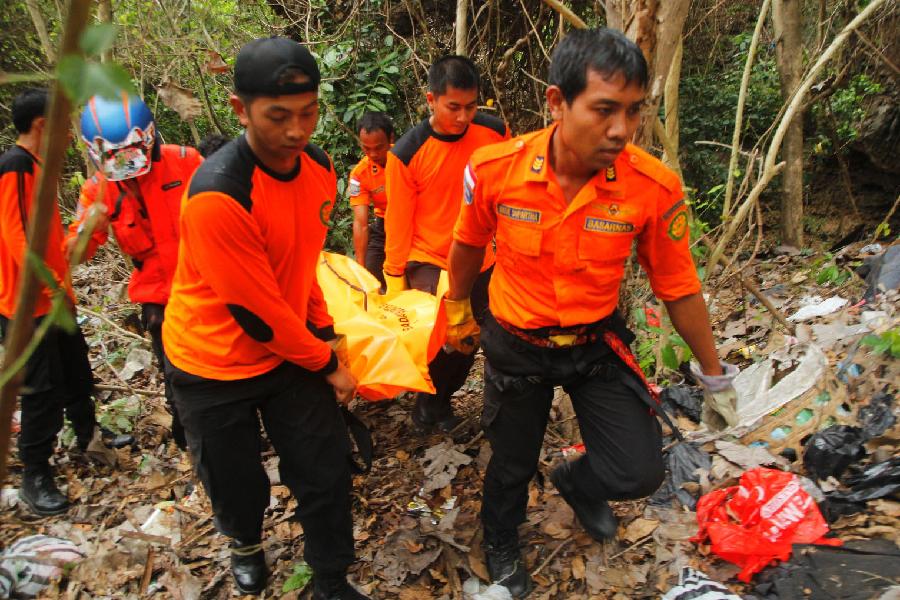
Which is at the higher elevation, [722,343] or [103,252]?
[103,252]

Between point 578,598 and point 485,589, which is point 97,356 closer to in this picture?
point 485,589

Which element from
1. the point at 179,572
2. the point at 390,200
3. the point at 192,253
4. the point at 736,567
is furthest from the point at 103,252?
the point at 736,567

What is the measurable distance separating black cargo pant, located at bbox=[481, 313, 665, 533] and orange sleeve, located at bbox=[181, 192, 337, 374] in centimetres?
81

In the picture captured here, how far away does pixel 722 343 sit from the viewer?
4750 mm

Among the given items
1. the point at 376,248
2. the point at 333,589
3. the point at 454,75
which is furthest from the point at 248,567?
the point at 376,248

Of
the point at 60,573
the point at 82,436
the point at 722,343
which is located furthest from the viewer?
the point at 722,343

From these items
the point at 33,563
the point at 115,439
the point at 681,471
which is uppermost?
the point at 681,471

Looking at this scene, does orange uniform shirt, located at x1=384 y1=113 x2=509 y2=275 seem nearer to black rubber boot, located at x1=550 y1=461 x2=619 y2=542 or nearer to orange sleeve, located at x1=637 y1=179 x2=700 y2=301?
black rubber boot, located at x1=550 y1=461 x2=619 y2=542

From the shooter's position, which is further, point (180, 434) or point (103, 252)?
point (103, 252)

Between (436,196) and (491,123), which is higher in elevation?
(491,123)

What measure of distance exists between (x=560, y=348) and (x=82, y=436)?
3349mm

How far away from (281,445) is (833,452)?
8.45 feet

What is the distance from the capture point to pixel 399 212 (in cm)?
409

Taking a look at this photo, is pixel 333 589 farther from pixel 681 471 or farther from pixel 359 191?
pixel 359 191
